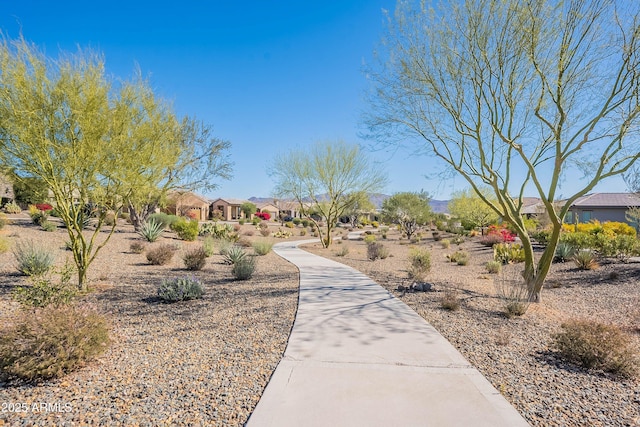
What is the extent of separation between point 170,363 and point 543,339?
5.51 meters

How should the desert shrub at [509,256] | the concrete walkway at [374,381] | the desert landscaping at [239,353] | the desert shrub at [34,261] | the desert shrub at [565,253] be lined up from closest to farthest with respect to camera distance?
1. the concrete walkway at [374,381]
2. the desert landscaping at [239,353]
3. the desert shrub at [34,261]
4. the desert shrub at [565,253]
5. the desert shrub at [509,256]

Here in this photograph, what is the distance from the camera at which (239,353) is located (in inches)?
195

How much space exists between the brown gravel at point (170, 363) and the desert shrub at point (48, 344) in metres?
0.16

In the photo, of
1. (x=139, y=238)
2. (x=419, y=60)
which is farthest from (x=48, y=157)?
(x=139, y=238)

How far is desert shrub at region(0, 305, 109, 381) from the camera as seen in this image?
3.92 metres

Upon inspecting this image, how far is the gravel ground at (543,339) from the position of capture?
362 cm

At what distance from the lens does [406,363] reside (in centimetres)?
460

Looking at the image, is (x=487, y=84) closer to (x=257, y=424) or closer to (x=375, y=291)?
(x=375, y=291)

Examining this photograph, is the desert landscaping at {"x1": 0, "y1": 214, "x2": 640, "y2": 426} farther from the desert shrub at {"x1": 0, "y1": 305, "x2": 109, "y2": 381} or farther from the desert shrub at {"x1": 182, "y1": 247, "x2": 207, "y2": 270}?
the desert shrub at {"x1": 182, "y1": 247, "x2": 207, "y2": 270}

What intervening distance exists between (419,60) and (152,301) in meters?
8.69

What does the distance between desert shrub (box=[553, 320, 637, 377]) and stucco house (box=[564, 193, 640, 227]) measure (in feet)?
141

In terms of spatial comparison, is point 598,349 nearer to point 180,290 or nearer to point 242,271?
point 180,290

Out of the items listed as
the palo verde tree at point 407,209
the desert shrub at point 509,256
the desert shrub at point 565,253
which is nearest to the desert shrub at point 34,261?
the desert shrub at point 509,256

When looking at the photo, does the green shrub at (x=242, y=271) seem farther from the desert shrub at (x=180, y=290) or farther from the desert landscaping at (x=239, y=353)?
the desert shrub at (x=180, y=290)
